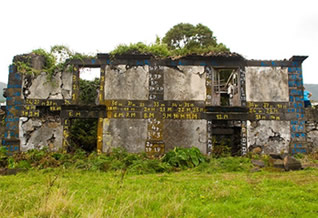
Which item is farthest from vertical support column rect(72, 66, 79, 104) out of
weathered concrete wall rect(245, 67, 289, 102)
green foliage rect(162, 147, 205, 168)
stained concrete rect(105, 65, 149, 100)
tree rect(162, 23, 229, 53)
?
tree rect(162, 23, 229, 53)

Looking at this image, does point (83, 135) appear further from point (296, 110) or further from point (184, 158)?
point (296, 110)

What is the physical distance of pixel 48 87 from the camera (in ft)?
38.3

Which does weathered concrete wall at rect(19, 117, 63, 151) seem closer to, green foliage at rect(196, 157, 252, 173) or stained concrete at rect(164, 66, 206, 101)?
stained concrete at rect(164, 66, 206, 101)

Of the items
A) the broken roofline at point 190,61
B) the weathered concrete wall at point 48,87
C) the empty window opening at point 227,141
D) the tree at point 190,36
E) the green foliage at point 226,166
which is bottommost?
the green foliage at point 226,166

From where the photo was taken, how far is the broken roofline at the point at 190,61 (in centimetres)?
1188

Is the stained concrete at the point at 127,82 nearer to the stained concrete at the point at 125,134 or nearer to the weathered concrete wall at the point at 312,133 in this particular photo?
the stained concrete at the point at 125,134

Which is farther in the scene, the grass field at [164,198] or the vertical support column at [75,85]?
the vertical support column at [75,85]

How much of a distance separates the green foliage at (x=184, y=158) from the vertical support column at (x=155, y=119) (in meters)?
1.08

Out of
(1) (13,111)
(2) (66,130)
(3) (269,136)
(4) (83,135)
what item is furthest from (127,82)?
(3) (269,136)

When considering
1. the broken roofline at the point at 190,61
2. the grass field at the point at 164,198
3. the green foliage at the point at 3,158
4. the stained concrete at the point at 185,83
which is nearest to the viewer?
the grass field at the point at 164,198

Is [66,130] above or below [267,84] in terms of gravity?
below

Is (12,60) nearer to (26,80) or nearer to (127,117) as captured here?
(26,80)

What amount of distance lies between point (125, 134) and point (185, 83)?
3659 mm

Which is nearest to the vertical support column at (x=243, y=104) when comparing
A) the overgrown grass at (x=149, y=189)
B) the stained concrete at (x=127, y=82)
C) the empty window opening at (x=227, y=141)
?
the empty window opening at (x=227, y=141)
